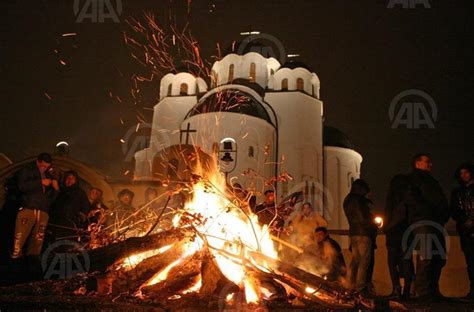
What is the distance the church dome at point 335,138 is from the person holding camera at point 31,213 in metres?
40.7

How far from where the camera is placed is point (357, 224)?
8.64 meters

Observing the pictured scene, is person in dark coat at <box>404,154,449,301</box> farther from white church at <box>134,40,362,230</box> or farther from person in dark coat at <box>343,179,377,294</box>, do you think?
white church at <box>134,40,362,230</box>

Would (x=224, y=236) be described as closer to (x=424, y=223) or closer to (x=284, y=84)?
(x=424, y=223)

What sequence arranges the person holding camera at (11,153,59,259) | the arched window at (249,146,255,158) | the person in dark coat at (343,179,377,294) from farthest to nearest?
the arched window at (249,146,255,158)
the person holding camera at (11,153,59,259)
the person in dark coat at (343,179,377,294)

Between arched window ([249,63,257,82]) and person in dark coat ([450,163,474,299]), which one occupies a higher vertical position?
arched window ([249,63,257,82])

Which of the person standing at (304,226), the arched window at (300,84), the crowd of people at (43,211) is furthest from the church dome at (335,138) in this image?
the crowd of people at (43,211)

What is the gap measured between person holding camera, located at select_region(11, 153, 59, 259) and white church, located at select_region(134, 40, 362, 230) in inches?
1045

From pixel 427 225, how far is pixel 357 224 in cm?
148

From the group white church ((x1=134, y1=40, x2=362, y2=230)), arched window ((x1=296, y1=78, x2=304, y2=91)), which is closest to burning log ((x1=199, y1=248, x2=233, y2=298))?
white church ((x1=134, y1=40, x2=362, y2=230))

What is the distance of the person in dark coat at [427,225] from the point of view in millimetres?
7289

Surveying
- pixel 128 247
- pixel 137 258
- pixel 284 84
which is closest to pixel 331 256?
pixel 137 258

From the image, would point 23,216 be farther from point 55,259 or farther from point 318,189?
point 318,189

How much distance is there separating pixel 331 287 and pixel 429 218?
2.07 meters

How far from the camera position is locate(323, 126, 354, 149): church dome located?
4834cm
